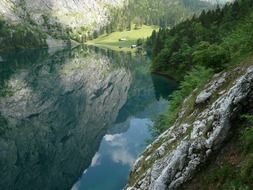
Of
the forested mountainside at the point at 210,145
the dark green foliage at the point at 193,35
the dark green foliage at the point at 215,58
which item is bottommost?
the dark green foliage at the point at 193,35

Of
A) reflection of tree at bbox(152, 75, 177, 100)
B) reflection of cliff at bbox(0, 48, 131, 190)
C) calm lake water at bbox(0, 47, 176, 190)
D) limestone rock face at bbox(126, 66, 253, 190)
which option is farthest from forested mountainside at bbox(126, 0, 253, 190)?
reflection of tree at bbox(152, 75, 177, 100)

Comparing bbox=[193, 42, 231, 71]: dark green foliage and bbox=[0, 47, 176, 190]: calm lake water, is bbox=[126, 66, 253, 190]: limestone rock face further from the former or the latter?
bbox=[0, 47, 176, 190]: calm lake water

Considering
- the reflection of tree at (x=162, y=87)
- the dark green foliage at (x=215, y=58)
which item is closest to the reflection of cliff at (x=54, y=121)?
the reflection of tree at (x=162, y=87)

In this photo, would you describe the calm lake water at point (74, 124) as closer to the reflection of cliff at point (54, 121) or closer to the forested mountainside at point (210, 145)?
the reflection of cliff at point (54, 121)

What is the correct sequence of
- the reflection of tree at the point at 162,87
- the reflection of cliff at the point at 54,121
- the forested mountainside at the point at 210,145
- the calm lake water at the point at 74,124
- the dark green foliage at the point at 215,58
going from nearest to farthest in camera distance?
the forested mountainside at the point at 210,145
the dark green foliage at the point at 215,58
the calm lake water at the point at 74,124
the reflection of cliff at the point at 54,121
the reflection of tree at the point at 162,87

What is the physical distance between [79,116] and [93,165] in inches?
1315

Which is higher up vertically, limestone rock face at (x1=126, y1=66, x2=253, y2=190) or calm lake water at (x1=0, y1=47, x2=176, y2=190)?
limestone rock face at (x1=126, y1=66, x2=253, y2=190)

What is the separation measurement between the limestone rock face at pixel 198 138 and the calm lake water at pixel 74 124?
88.8ft

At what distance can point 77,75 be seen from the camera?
525 ft

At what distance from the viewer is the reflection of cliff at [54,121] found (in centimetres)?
6166

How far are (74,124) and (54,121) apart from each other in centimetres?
573

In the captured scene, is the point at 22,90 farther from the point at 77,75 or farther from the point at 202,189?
the point at 202,189

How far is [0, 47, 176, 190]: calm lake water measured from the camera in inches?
2367

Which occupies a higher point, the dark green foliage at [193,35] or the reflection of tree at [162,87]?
the dark green foliage at [193,35]
